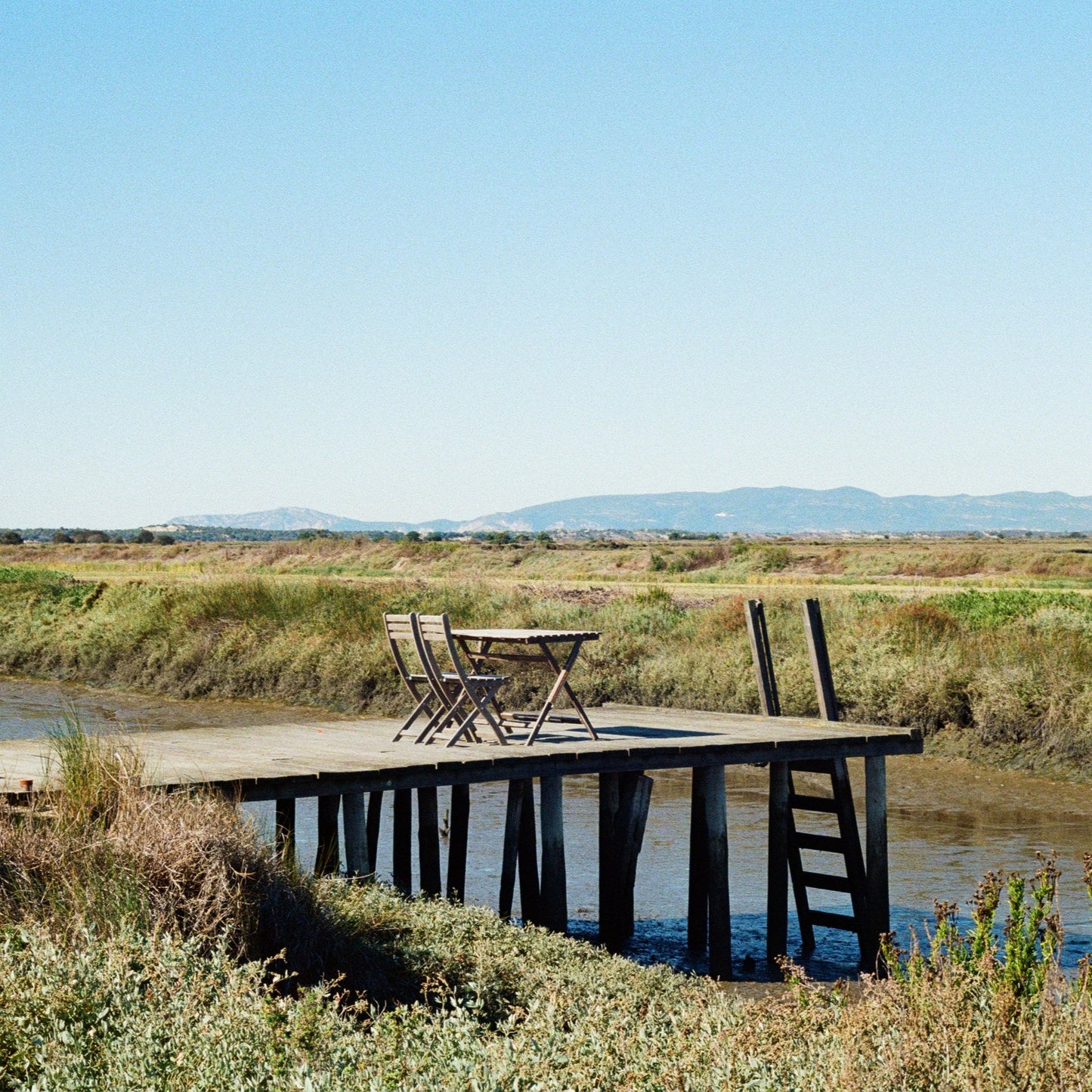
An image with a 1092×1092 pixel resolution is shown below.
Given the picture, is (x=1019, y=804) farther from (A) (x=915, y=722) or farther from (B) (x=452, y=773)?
(B) (x=452, y=773)

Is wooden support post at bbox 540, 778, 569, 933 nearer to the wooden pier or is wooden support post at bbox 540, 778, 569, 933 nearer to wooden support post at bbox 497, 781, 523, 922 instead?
the wooden pier

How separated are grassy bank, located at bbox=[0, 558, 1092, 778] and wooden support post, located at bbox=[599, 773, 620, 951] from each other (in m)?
9.05

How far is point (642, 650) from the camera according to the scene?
83.2 feet

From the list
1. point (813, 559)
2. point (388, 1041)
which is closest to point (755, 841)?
point (388, 1041)

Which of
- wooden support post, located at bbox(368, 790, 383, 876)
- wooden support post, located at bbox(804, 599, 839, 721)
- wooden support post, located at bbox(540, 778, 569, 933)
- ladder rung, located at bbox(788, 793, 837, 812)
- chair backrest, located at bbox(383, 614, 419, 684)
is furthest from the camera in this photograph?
wooden support post, located at bbox(804, 599, 839, 721)

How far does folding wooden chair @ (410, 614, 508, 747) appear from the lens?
A: 11125mm

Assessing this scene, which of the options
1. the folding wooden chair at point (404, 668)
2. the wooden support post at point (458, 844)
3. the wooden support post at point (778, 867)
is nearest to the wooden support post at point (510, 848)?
the wooden support post at point (458, 844)

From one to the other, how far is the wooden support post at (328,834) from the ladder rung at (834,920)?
12.3 feet

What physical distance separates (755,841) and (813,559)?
62.1 metres

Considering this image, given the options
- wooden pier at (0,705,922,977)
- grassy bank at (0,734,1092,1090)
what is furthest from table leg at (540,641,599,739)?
grassy bank at (0,734,1092,1090)

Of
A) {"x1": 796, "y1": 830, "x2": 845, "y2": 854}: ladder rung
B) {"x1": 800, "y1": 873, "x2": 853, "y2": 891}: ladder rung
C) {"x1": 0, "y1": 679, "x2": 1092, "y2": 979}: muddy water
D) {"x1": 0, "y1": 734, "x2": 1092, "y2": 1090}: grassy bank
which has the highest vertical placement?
{"x1": 0, "y1": 734, "x2": 1092, "y2": 1090}: grassy bank

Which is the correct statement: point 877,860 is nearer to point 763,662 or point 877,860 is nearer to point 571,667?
point 763,662

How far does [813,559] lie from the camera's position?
7644 centimetres

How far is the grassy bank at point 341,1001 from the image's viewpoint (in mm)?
4734
